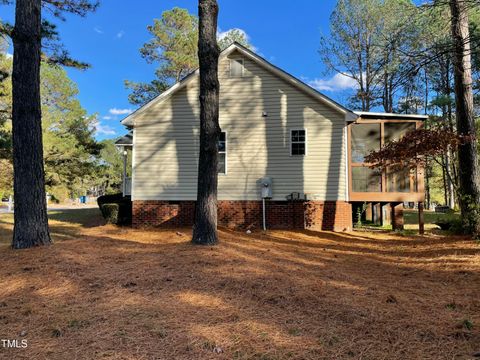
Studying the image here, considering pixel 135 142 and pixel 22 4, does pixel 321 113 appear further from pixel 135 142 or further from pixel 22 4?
pixel 22 4

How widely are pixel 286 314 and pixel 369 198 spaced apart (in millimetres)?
9280

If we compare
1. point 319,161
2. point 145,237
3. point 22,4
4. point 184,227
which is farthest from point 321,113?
point 22,4

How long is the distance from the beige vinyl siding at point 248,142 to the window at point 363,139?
0.63 m

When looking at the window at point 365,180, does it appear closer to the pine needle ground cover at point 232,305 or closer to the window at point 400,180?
the window at point 400,180

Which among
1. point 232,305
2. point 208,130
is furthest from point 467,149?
point 232,305

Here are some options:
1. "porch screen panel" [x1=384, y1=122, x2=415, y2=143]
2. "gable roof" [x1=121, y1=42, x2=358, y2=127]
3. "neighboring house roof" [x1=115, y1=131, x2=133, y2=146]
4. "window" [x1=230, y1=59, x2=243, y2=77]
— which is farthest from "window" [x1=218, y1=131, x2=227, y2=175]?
"porch screen panel" [x1=384, y1=122, x2=415, y2=143]

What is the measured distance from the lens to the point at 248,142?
39.9 ft

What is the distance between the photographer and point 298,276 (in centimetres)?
495

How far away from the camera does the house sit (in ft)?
38.9

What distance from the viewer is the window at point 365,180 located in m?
11.9

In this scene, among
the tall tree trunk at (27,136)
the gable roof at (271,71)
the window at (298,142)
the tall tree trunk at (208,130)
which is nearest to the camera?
the tall tree trunk at (27,136)

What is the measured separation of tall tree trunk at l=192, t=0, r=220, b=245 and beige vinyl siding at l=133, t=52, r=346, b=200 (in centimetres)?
466

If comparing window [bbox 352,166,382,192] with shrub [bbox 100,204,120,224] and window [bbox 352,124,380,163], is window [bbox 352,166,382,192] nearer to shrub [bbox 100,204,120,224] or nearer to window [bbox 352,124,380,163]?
window [bbox 352,124,380,163]

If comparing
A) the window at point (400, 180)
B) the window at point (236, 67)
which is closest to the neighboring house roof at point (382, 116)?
the window at point (400, 180)
